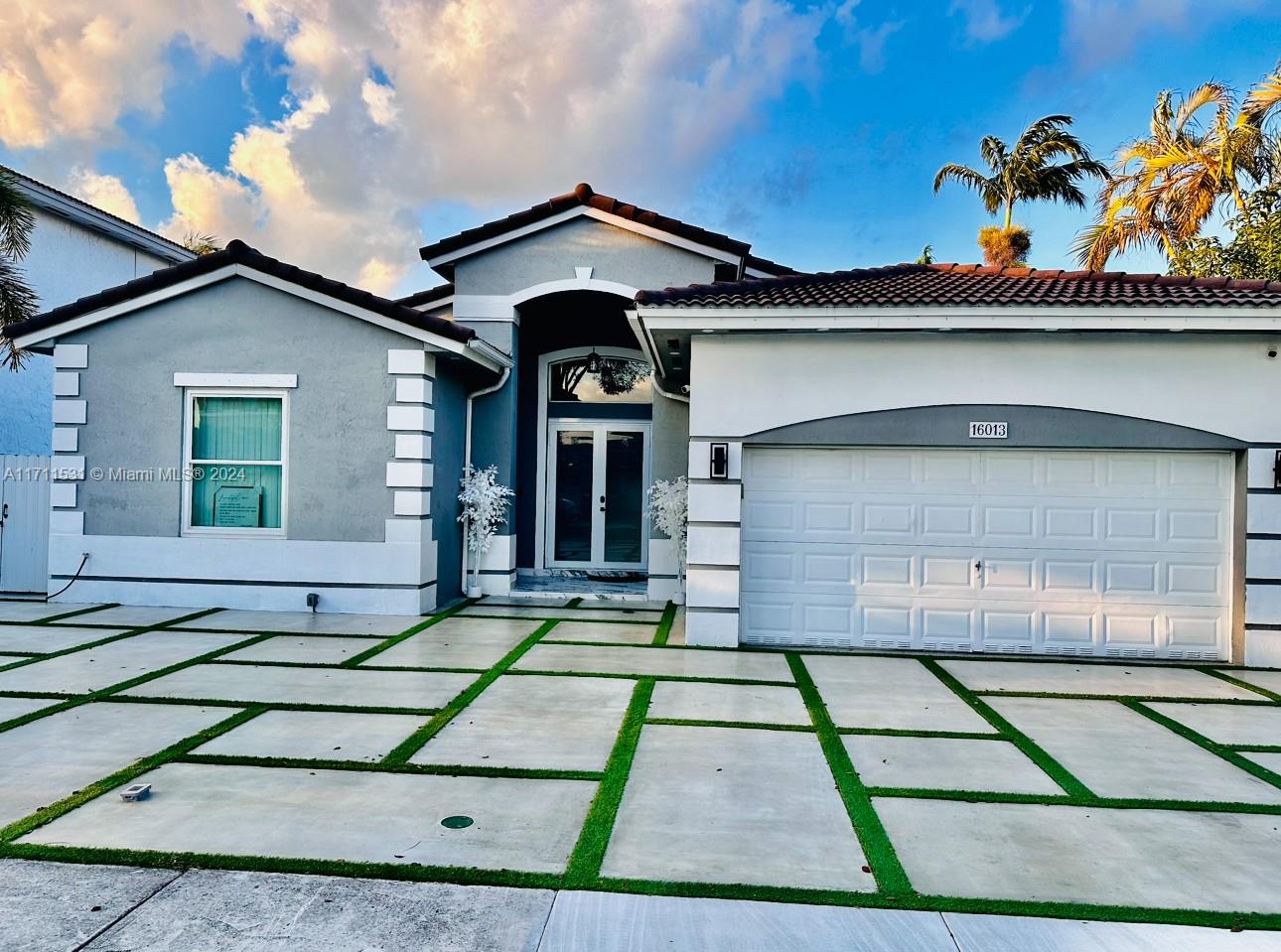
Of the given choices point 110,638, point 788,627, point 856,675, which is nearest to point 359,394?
point 110,638

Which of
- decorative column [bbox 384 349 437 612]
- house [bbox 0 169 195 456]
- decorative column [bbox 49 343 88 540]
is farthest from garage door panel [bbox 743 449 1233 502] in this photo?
house [bbox 0 169 195 456]

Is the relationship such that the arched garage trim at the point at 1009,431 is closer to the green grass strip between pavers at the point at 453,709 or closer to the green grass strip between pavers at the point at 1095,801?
the green grass strip between pavers at the point at 453,709

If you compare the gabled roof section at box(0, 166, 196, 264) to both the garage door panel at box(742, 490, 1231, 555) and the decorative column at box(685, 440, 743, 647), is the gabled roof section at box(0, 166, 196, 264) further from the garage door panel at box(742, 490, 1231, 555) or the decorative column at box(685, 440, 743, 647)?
the garage door panel at box(742, 490, 1231, 555)

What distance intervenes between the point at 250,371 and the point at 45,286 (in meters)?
7.62

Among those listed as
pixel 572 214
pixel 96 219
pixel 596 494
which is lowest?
pixel 596 494

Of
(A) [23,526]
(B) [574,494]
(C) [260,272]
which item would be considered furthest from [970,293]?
(A) [23,526]

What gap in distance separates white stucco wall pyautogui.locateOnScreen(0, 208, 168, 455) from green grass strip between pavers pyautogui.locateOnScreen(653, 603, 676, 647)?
11.9 meters

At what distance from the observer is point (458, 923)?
10.4 feet

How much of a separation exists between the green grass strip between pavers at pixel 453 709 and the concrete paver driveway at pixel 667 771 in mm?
36

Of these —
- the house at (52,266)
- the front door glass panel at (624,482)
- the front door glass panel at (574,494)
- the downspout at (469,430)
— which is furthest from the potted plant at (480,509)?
the house at (52,266)

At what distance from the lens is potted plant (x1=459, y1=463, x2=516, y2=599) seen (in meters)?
11.4

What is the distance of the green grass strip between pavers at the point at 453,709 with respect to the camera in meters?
5.14

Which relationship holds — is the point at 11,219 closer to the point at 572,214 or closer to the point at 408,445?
the point at 408,445

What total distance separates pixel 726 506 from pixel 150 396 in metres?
7.25
